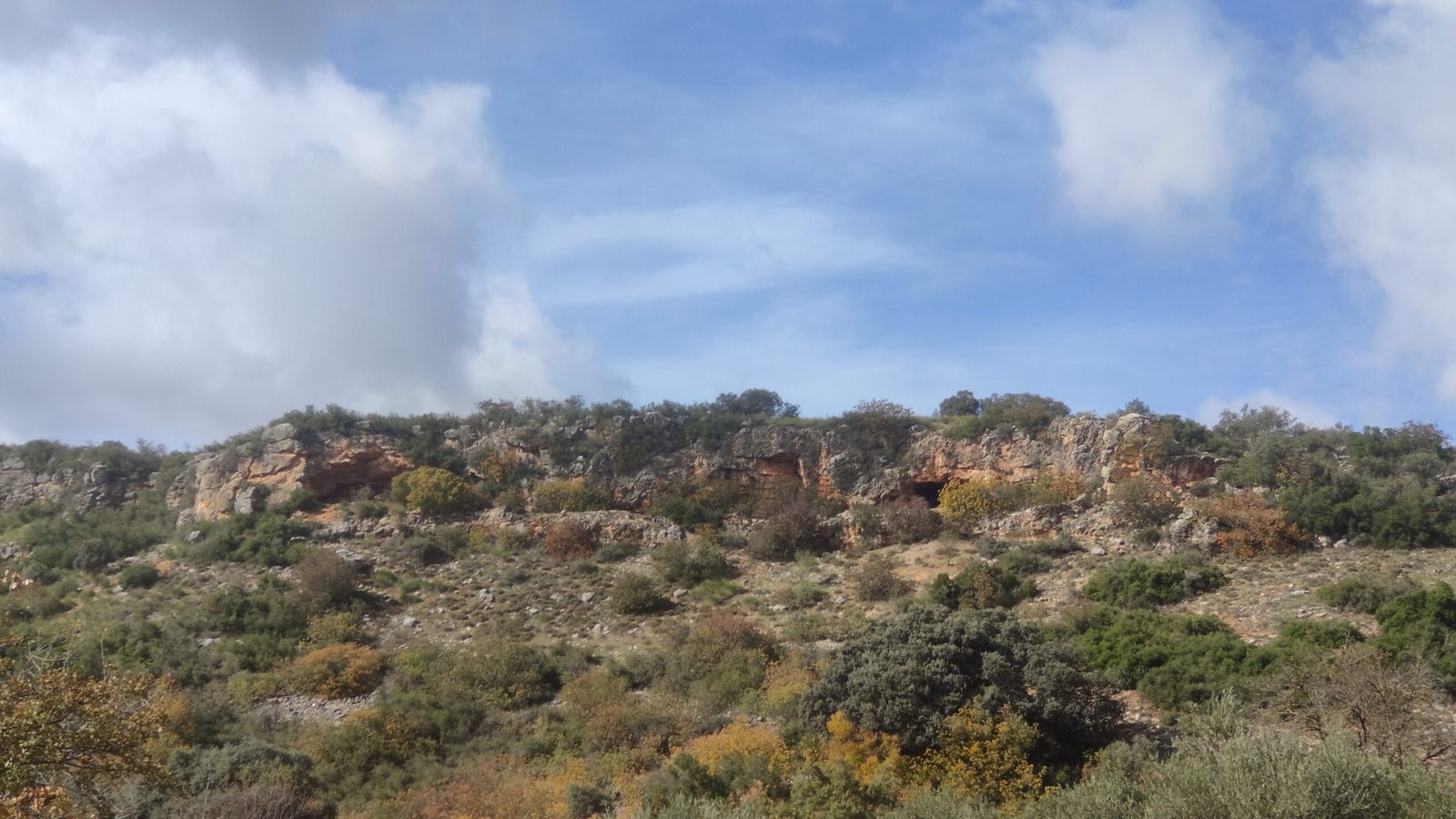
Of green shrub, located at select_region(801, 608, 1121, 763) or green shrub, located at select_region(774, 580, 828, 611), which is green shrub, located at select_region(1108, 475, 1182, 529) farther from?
green shrub, located at select_region(801, 608, 1121, 763)

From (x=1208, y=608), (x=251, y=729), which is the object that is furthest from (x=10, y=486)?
(x=1208, y=608)

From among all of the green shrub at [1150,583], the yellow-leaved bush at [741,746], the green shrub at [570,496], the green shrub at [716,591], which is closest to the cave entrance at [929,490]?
the green shrub at [716,591]

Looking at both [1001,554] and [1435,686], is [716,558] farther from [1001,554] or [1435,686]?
[1435,686]

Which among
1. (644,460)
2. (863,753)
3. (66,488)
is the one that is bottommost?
(863,753)

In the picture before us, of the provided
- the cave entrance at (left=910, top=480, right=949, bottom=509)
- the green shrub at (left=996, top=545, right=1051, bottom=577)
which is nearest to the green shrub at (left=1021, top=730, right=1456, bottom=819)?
the green shrub at (left=996, top=545, right=1051, bottom=577)

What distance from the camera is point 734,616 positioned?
25203 mm

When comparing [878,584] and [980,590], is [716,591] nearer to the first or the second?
[878,584]

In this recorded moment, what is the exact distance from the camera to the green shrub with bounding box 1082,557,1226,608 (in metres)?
22.5

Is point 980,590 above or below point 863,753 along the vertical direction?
above

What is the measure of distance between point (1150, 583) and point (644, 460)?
20479 mm

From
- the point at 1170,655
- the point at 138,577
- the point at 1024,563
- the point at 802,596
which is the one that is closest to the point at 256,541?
the point at 138,577

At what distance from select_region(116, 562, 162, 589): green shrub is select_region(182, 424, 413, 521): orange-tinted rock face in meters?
6.36

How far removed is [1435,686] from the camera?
50.3 ft

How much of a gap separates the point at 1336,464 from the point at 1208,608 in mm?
12392
